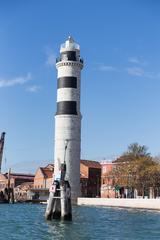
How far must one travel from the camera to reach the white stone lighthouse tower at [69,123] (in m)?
87.9

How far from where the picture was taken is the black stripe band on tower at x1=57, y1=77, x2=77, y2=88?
88.4 metres

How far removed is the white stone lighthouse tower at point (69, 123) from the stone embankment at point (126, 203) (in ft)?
11.2

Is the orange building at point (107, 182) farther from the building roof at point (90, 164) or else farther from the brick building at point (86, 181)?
the building roof at point (90, 164)

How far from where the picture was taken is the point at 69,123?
289 ft

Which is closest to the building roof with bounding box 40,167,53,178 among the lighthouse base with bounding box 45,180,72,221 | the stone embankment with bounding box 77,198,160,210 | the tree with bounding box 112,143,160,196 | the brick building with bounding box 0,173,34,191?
the brick building with bounding box 0,173,34,191

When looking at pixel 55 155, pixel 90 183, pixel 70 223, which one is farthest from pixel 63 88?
pixel 70 223

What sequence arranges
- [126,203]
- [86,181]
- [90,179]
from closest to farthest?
1. [126,203]
2. [86,181]
3. [90,179]

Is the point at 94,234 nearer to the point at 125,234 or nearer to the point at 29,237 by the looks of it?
the point at 125,234

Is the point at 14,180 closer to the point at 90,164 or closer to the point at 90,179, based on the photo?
the point at 90,164

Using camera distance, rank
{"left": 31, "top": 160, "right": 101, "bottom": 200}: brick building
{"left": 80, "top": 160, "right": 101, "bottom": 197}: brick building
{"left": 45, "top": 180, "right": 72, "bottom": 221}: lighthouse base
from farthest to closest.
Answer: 1. {"left": 31, "top": 160, "right": 101, "bottom": 200}: brick building
2. {"left": 80, "top": 160, "right": 101, "bottom": 197}: brick building
3. {"left": 45, "top": 180, "right": 72, "bottom": 221}: lighthouse base

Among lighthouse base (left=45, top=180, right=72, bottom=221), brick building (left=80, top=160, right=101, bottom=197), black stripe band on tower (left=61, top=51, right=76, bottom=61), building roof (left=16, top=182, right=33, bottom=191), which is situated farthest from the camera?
building roof (left=16, top=182, right=33, bottom=191)

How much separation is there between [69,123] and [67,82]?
6.64 m

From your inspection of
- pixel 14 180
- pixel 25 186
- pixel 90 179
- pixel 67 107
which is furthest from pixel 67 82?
pixel 14 180

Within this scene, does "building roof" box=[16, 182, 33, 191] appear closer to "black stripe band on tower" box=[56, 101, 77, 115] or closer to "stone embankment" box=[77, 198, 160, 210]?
"stone embankment" box=[77, 198, 160, 210]
